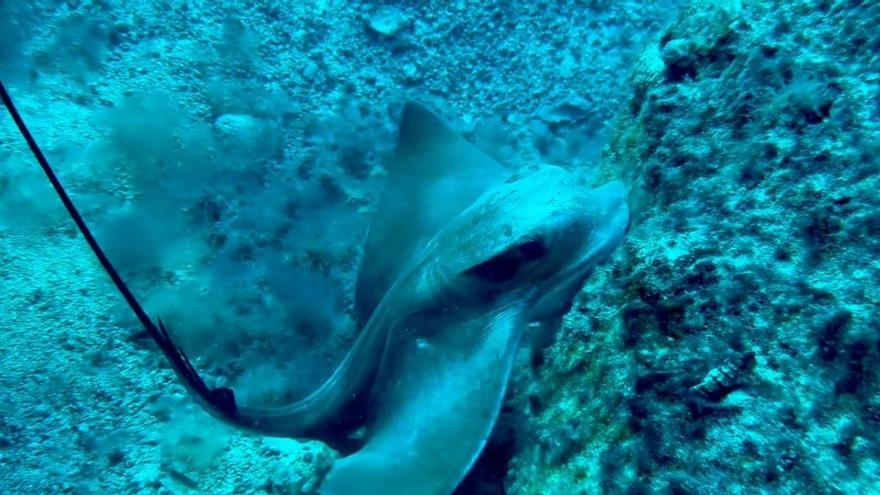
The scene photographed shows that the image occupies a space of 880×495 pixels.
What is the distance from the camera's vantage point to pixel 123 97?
4391mm

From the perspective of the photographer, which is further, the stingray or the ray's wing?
the ray's wing

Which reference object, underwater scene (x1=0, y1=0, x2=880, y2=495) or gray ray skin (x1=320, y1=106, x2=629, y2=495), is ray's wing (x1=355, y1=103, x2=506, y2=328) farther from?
gray ray skin (x1=320, y1=106, x2=629, y2=495)

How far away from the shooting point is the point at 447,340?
2707 millimetres

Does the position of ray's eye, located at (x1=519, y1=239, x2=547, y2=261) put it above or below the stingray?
above

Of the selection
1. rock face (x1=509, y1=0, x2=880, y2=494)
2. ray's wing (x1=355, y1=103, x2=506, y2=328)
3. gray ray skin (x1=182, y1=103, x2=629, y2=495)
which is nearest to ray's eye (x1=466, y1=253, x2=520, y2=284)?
gray ray skin (x1=182, y1=103, x2=629, y2=495)

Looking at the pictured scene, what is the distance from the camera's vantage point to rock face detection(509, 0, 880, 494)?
135 cm

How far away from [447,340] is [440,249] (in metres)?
0.57

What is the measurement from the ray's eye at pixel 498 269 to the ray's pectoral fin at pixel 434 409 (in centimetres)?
19

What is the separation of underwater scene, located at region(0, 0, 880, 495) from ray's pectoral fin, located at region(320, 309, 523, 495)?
0.05ft

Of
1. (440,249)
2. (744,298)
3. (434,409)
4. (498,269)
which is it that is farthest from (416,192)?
(744,298)

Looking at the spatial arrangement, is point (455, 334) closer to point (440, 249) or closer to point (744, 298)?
point (440, 249)

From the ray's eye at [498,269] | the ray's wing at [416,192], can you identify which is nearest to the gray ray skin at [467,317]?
the ray's eye at [498,269]

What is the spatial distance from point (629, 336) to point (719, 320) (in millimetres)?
318

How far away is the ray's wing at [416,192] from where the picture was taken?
3.45m
